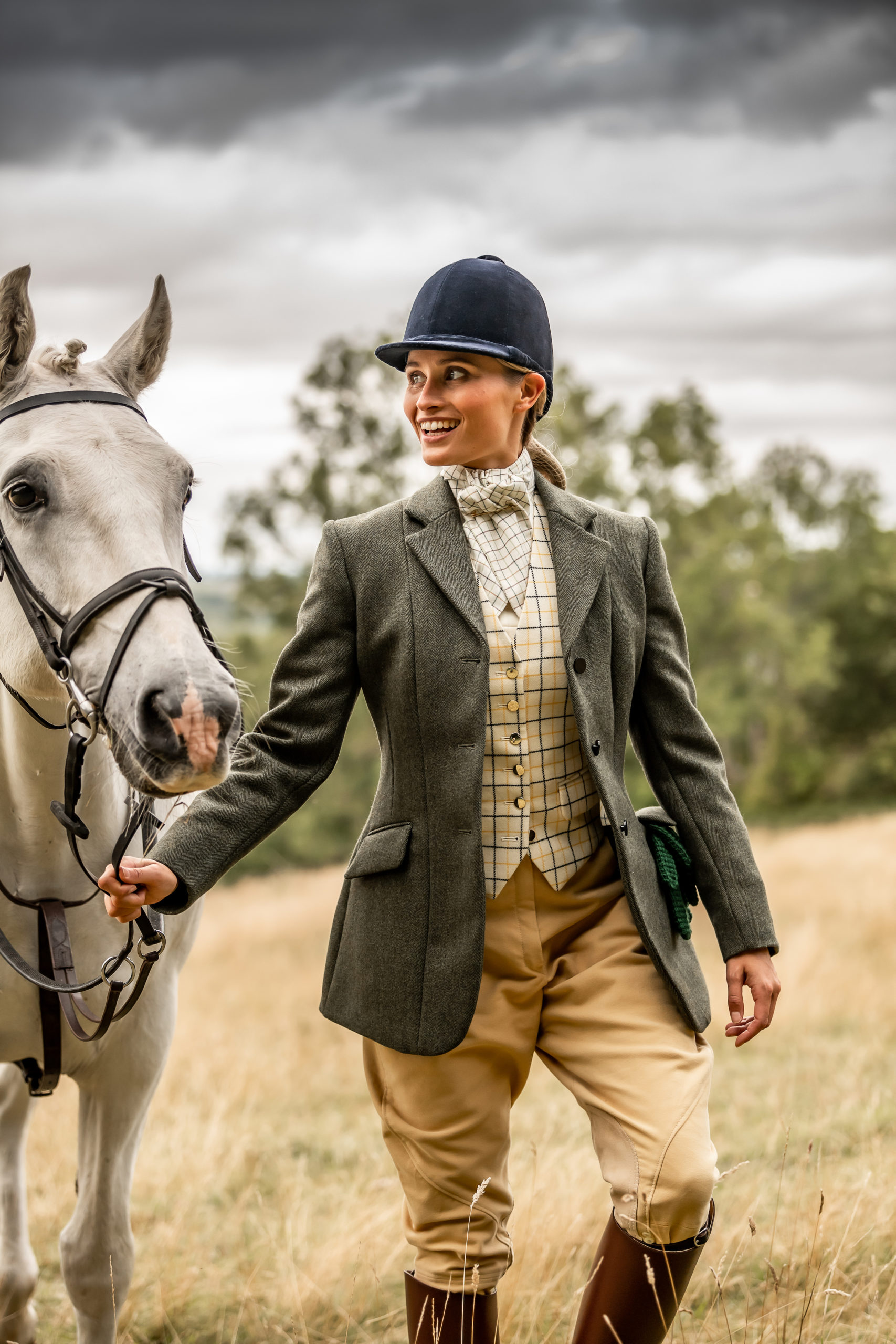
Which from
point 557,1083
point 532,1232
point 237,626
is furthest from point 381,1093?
point 237,626

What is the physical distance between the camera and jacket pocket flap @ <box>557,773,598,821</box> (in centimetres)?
257

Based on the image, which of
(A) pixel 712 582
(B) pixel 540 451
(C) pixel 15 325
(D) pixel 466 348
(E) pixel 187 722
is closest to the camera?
(E) pixel 187 722

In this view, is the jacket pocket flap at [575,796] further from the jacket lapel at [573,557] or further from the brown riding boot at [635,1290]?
the brown riding boot at [635,1290]

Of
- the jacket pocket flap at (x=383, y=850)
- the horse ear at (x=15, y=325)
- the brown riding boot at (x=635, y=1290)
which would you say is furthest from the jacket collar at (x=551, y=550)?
the brown riding boot at (x=635, y=1290)

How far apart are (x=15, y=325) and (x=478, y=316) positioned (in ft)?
3.36

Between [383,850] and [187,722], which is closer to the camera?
[187,722]

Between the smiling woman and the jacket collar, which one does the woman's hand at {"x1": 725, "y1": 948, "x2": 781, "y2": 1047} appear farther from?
the smiling woman

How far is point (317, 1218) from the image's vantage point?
4453mm

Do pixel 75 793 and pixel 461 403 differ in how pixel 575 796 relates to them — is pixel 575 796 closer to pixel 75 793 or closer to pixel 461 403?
pixel 461 403

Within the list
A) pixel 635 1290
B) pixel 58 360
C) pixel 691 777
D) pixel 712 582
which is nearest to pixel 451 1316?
pixel 635 1290

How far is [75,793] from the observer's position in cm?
249

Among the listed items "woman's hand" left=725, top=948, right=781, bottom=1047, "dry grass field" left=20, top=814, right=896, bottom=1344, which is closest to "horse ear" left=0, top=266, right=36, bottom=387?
"woman's hand" left=725, top=948, right=781, bottom=1047

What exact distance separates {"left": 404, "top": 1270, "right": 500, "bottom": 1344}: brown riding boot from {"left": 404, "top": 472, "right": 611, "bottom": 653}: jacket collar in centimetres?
137

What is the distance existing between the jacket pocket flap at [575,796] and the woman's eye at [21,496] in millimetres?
1236
